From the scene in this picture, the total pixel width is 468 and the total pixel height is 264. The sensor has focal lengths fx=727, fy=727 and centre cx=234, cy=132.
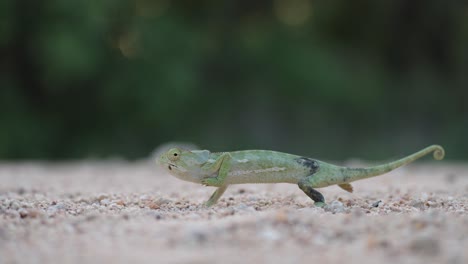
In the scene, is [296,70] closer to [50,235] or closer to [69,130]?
[69,130]

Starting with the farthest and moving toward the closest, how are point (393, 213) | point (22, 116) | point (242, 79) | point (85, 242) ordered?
point (242, 79) → point (22, 116) → point (393, 213) → point (85, 242)

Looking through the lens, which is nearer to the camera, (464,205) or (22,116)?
(464,205)

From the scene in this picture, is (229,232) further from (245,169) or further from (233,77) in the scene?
(233,77)

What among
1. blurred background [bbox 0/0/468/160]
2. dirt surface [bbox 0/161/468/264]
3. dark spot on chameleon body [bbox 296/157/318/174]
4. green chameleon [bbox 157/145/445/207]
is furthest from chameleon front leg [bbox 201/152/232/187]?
blurred background [bbox 0/0/468/160]

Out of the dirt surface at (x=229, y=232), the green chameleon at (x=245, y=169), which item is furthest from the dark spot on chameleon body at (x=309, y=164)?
the dirt surface at (x=229, y=232)

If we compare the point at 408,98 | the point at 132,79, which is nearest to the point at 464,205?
Answer: the point at 132,79

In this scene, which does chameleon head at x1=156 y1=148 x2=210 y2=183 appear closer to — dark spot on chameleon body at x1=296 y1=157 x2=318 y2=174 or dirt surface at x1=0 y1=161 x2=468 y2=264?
dirt surface at x1=0 y1=161 x2=468 y2=264

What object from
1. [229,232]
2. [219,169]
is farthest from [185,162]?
[229,232]

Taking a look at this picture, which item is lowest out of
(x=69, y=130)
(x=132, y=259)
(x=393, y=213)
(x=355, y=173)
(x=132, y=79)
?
(x=132, y=259)
